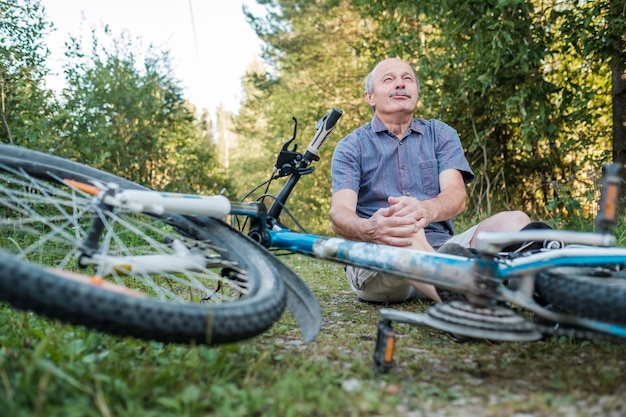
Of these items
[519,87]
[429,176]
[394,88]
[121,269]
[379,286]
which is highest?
[519,87]

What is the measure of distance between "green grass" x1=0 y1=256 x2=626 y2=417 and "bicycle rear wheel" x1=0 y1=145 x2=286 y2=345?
17cm

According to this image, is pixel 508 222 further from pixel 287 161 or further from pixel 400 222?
pixel 287 161

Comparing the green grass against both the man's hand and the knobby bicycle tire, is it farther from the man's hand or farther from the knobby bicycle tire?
the man's hand

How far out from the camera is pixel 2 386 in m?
1.48

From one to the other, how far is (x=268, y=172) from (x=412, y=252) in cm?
2286

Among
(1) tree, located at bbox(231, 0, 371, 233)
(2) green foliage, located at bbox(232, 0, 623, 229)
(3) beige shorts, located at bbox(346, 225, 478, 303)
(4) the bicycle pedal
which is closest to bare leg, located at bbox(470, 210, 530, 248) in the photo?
Answer: (3) beige shorts, located at bbox(346, 225, 478, 303)

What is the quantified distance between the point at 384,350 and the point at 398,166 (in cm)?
158

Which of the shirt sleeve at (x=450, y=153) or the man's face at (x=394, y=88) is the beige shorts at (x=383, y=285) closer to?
the shirt sleeve at (x=450, y=153)

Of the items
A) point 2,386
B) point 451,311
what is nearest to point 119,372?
point 2,386

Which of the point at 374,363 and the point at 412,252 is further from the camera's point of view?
the point at 412,252

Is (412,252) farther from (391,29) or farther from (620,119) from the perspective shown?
(391,29)

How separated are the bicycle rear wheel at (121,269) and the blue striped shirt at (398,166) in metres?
1.11

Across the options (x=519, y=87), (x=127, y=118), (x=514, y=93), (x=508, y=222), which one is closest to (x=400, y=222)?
(x=508, y=222)

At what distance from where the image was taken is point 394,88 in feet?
10.9
